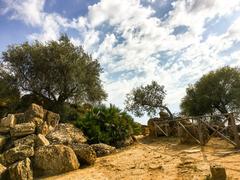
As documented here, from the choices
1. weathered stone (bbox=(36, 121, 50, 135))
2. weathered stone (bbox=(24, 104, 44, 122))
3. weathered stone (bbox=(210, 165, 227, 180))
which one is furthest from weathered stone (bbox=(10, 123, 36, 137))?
weathered stone (bbox=(210, 165, 227, 180))

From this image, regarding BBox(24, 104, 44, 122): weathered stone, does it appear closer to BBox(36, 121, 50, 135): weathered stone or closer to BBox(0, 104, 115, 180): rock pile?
BBox(0, 104, 115, 180): rock pile

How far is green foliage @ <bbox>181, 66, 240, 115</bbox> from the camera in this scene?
33.7m

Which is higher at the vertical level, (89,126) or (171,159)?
(89,126)

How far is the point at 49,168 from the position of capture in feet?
38.7

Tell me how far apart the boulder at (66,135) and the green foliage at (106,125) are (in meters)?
0.82

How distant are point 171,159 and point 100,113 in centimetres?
839

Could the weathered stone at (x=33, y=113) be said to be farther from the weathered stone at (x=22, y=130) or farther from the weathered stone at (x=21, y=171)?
the weathered stone at (x=21, y=171)

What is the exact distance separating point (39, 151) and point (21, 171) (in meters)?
1.42

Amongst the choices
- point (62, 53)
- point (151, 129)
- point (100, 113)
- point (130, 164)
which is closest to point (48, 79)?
point (62, 53)

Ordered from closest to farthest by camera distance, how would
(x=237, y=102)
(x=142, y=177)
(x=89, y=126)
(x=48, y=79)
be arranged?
1. (x=142, y=177)
2. (x=89, y=126)
3. (x=48, y=79)
4. (x=237, y=102)

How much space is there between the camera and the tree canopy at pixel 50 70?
2616 cm

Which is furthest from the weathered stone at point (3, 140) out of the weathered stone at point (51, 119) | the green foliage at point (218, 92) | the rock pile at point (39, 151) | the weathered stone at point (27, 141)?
the green foliage at point (218, 92)

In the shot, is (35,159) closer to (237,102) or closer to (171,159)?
(171,159)

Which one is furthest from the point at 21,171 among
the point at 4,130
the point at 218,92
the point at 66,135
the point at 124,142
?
the point at 218,92
